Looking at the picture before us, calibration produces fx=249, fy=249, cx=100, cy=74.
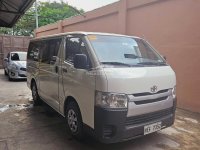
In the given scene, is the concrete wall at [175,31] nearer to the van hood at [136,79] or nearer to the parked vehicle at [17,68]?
the van hood at [136,79]

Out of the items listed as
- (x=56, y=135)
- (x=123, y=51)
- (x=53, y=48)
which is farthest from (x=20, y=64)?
(x=123, y=51)

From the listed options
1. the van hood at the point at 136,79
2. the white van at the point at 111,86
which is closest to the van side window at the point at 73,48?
the white van at the point at 111,86

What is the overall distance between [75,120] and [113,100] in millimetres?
1123

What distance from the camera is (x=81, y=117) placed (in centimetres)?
419

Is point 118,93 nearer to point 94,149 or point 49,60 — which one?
point 94,149

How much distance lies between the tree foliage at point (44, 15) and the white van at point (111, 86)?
24.8m

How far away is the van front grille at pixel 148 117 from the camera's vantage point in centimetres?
375

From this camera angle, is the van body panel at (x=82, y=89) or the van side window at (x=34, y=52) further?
the van side window at (x=34, y=52)

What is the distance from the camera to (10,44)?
20.2 m

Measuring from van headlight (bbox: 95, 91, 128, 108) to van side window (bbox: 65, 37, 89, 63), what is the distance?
0.96m

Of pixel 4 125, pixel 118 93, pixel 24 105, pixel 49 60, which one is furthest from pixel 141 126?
pixel 24 105

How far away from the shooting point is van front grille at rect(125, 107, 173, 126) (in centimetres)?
375

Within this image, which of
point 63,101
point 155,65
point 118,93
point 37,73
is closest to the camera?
point 118,93

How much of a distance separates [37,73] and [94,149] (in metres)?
3.19
